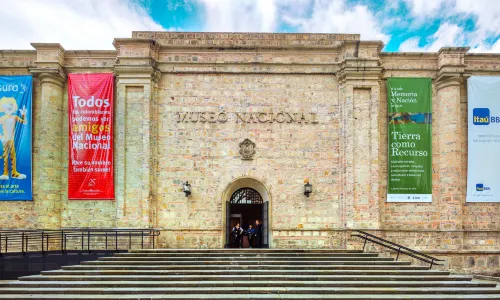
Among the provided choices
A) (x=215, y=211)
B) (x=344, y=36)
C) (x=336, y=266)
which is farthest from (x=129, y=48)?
(x=336, y=266)

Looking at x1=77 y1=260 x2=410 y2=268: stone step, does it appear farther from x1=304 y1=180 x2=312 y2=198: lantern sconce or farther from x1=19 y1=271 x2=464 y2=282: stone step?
x1=304 y1=180 x2=312 y2=198: lantern sconce

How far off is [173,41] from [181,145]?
14.4 ft

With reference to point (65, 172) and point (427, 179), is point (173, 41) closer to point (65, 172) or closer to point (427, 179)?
point (65, 172)

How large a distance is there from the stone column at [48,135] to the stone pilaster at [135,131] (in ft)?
7.71

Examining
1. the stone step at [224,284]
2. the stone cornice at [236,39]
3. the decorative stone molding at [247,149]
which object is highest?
the stone cornice at [236,39]

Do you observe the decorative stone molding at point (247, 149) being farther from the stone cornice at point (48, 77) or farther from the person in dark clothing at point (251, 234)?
the stone cornice at point (48, 77)

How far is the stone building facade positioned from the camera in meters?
15.5

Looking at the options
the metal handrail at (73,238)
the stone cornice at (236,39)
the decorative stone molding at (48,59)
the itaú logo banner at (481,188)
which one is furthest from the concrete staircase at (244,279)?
the stone cornice at (236,39)

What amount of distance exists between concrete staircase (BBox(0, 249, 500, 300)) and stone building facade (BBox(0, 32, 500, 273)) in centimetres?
263

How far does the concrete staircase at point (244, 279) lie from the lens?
10.3m

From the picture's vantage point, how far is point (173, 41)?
1645 cm

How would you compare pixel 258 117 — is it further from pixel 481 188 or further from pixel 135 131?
pixel 481 188

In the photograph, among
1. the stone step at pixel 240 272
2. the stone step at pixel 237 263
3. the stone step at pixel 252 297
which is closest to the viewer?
the stone step at pixel 252 297

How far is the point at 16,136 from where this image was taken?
622 inches
